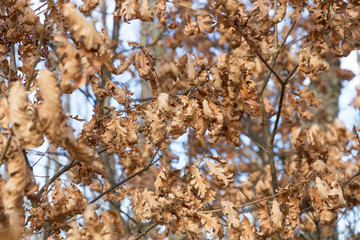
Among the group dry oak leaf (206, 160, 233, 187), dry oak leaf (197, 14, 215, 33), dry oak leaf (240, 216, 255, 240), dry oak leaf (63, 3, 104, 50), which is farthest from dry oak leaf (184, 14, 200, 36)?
dry oak leaf (63, 3, 104, 50)

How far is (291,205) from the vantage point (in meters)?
3.03

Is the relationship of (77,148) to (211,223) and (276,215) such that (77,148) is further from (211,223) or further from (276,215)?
(276,215)

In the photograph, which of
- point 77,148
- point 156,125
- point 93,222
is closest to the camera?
point 77,148

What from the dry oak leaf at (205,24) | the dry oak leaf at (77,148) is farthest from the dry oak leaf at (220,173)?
the dry oak leaf at (77,148)

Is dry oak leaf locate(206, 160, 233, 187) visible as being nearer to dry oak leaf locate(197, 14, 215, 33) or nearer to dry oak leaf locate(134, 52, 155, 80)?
dry oak leaf locate(134, 52, 155, 80)

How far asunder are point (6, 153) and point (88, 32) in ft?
1.96

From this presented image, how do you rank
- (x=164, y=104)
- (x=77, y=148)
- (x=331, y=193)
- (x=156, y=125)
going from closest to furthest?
(x=77, y=148)
(x=164, y=104)
(x=156, y=125)
(x=331, y=193)

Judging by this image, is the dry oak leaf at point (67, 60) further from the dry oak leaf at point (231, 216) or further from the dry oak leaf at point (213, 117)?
the dry oak leaf at point (231, 216)

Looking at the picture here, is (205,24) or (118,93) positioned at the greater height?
(205,24)

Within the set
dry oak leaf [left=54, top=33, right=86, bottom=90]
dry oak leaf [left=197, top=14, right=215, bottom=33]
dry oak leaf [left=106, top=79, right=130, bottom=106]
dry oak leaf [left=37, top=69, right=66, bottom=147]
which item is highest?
dry oak leaf [left=197, top=14, right=215, bottom=33]

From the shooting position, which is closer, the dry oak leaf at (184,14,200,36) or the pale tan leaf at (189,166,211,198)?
the pale tan leaf at (189,166,211,198)

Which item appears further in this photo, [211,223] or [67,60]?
[211,223]

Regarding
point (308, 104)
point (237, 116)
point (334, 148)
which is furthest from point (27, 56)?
point (334, 148)

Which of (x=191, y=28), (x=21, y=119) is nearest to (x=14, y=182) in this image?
(x=21, y=119)
